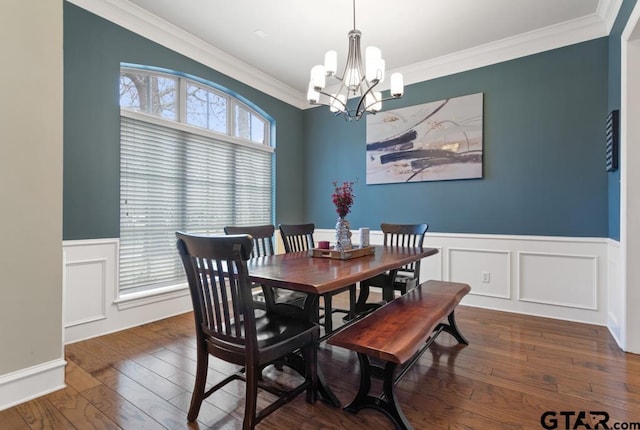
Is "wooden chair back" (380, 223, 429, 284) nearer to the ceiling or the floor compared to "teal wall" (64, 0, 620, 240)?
nearer to the floor

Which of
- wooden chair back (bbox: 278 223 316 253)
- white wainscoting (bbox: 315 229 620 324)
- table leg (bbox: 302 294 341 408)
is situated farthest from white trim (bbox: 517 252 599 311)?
table leg (bbox: 302 294 341 408)

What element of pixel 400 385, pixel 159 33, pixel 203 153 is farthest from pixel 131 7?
pixel 400 385

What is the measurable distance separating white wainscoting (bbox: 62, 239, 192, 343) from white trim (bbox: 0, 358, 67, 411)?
75cm

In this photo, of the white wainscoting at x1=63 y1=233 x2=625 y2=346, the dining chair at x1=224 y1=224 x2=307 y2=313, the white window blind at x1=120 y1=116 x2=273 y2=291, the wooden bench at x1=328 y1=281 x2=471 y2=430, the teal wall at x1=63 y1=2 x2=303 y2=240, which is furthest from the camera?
the white window blind at x1=120 y1=116 x2=273 y2=291

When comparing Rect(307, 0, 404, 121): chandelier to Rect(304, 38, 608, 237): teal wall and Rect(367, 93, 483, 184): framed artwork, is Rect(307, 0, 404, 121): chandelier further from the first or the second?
Rect(304, 38, 608, 237): teal wall

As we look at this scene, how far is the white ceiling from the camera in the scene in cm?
282

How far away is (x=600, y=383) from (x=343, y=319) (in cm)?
186

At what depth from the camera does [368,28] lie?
318cm

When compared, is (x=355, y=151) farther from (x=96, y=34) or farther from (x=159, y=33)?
(x=96, y=34)

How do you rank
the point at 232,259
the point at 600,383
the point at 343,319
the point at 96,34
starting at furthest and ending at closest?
the point at 343,319 → the point at 96,34 → the point at 600,383 → the point at 232,259

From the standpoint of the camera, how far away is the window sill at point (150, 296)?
2916 mm

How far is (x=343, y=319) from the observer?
3.08 metres

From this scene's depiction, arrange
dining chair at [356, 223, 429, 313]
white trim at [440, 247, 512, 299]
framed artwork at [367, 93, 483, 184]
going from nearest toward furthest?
dining chair at [356, 223, 429, 313]
white trim at [440, 247, 512, 299]
framed artwork at [367, 93, 483, 184]

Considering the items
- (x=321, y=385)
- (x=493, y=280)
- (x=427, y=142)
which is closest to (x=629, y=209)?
(x=493, y=280)
